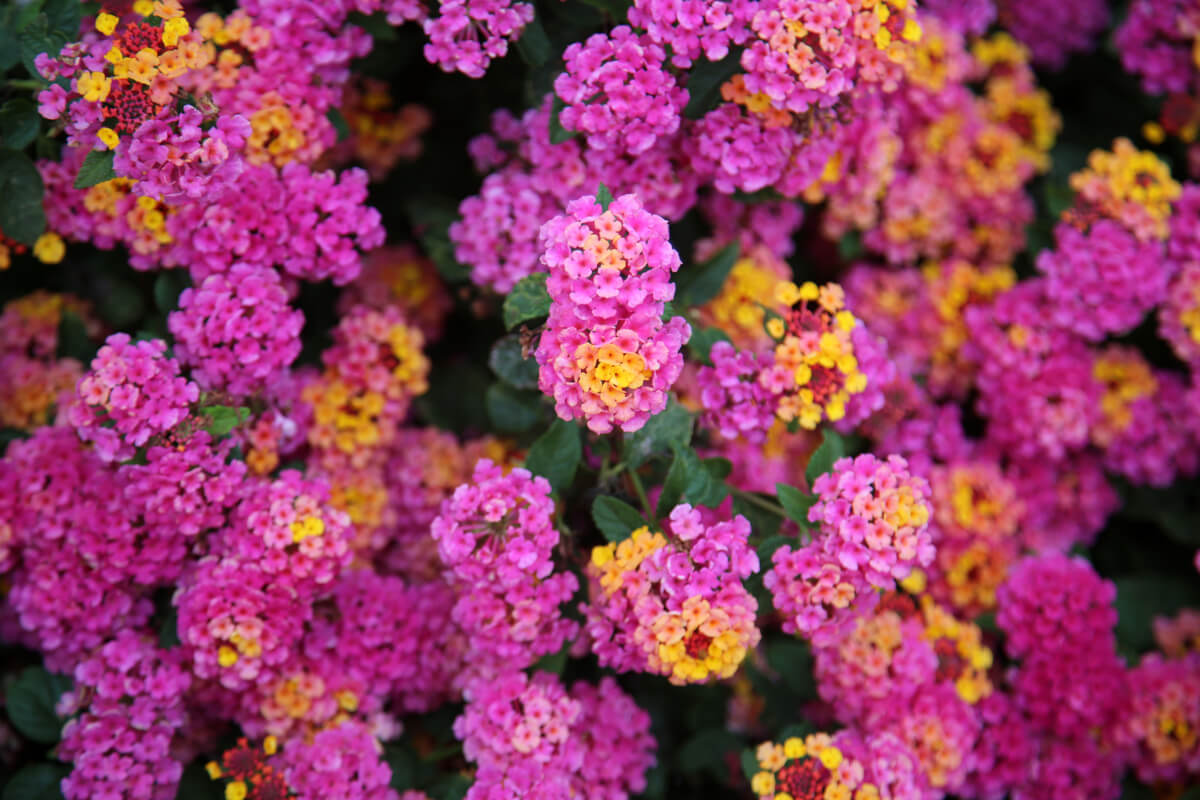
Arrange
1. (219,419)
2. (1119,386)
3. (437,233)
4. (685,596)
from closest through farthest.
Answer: (685,596), (219,419), (437,233), (1119,386)

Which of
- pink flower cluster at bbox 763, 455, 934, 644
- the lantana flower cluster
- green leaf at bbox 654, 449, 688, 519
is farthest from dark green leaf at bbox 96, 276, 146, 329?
pink flower cluster at bbox 763, 455, 934, 644

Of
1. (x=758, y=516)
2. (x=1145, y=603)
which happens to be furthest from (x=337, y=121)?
(x=1145, y=603)

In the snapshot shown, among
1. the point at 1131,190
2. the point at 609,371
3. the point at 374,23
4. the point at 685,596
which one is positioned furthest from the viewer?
the point at 1131,190

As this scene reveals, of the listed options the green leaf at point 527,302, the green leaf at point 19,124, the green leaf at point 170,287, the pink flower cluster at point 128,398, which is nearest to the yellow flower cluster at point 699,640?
the green leaf at point 527,302

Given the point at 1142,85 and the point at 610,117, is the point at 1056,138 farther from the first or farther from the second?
the point at 610,117

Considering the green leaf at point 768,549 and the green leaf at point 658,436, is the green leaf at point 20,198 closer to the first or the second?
the green leaf at point 658,436

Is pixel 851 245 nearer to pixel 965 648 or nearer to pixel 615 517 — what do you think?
pixel 965 648

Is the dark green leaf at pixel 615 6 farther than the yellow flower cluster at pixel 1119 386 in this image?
No

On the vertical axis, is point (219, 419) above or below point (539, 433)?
above
